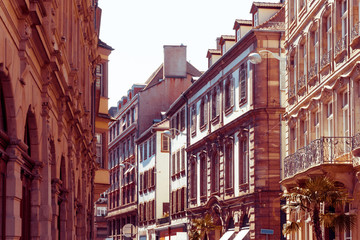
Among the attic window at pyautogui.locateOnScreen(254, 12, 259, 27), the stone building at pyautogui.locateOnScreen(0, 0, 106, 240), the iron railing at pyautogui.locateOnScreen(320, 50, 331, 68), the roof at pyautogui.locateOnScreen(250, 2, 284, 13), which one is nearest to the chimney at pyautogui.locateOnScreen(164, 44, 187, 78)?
the attic window at pyautogui.locateOnScreen(254, 12, 259, 27)

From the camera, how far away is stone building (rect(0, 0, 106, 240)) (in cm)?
1334

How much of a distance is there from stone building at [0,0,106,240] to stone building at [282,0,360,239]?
8316 mm

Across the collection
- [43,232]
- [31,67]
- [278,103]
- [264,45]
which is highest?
[264,45]

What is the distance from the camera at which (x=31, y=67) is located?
1597 centimetres

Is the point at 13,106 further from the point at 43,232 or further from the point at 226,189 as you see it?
the point at 226,189

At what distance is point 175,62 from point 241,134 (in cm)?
3798

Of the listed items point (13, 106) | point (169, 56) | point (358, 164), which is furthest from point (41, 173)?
point (169, 56)

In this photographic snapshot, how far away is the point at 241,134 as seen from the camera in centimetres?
4988

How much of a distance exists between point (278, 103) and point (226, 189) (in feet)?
26.3

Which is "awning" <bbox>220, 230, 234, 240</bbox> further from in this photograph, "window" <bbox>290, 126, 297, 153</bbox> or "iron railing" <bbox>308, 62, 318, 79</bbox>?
"iron railing" <bbox>308, 62, 318, 79</bbox>

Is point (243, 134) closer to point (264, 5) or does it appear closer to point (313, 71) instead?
point (264, 5)

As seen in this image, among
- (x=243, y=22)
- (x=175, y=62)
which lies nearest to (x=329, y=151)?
(x=243, y=22)

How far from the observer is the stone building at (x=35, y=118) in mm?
13344

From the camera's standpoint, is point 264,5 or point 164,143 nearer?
point 264,5
